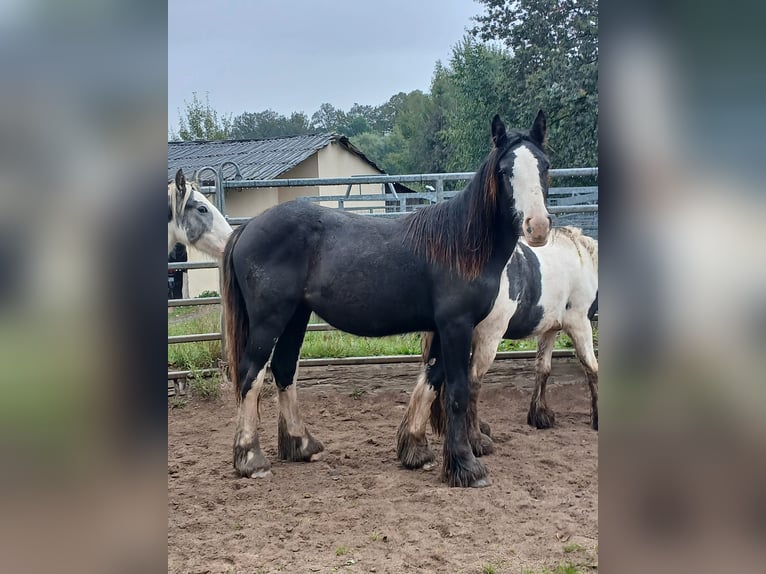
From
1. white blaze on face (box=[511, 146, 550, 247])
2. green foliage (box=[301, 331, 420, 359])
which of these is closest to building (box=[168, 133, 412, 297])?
green foliage (box=[301, 331, 420, 359])

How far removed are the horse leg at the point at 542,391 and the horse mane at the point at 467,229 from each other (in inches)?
64.7

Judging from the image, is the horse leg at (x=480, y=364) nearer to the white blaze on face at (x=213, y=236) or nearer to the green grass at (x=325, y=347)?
the green grass at (x=325, y=347)

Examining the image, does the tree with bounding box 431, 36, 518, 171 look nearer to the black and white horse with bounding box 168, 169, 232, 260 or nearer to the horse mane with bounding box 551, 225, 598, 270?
the horse mane with bounding box 551, 225, 598, 270

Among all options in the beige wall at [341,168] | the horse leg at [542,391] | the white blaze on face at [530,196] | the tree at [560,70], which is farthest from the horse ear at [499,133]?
the beige wall at [341,168]

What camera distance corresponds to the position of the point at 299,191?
16.5m

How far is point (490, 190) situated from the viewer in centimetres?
339

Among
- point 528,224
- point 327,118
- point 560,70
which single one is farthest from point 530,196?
point 327,118

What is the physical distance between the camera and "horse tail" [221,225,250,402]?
396 centimetres

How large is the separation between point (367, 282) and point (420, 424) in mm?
986

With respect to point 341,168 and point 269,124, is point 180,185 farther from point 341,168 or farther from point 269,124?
point 269,124

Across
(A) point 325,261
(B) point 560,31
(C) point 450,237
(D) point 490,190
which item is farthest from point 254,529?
(B) point 560,31

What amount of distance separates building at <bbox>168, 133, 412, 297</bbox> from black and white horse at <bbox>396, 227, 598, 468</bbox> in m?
8.79
